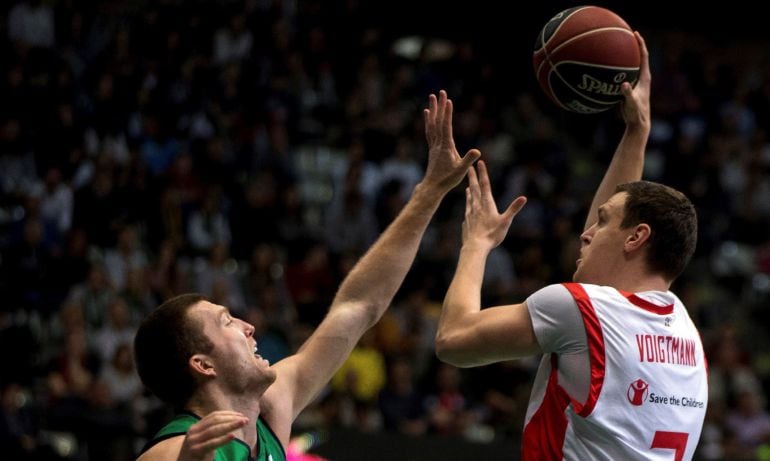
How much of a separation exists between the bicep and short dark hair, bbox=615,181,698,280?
0.47m

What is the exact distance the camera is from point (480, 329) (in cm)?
406

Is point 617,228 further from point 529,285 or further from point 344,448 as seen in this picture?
point 529,285

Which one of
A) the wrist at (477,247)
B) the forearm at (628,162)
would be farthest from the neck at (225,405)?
the forearm at (628,162)

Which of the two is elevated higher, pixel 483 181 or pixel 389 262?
pixel 483 181

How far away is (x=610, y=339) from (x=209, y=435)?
4.38ft

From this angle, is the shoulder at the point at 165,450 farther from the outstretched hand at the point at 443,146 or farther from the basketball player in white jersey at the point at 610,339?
the outstretched hand at the point at 443,146

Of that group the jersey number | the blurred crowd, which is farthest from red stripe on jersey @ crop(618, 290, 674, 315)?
the blurred crowd

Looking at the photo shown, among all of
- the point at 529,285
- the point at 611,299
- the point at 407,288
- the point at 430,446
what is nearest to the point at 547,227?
the point at 529,285

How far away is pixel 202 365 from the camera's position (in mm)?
4141

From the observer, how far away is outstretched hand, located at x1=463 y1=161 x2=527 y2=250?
437 cm

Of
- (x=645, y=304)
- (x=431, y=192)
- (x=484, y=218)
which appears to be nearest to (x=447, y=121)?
(x=431, y=192)

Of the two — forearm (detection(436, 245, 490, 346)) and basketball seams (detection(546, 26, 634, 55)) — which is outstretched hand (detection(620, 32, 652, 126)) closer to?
basketball seams (detection(546, 26, 634, 55))

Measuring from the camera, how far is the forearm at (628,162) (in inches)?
194

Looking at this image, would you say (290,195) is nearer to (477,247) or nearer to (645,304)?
(477,247)
